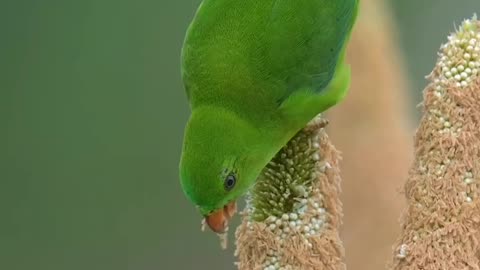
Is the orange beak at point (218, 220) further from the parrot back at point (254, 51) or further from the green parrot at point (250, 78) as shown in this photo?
the parrot back at point (254, 51)

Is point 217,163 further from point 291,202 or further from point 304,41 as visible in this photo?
point 304,41

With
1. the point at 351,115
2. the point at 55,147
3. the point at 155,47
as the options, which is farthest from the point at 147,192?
the point at 351,115

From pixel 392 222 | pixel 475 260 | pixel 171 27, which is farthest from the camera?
pixel 171 27

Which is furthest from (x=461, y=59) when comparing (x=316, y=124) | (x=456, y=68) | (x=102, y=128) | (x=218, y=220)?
(x=102, y=128)

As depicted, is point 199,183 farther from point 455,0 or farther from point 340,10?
point 455,0

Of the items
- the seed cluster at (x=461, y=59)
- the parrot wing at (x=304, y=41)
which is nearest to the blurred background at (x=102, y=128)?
the parrot wing at (x=304, y=41)

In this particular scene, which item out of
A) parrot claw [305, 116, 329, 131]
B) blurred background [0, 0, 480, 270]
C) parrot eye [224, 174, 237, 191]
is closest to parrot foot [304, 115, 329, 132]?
parrot claw [305, 116, 329, 131]
